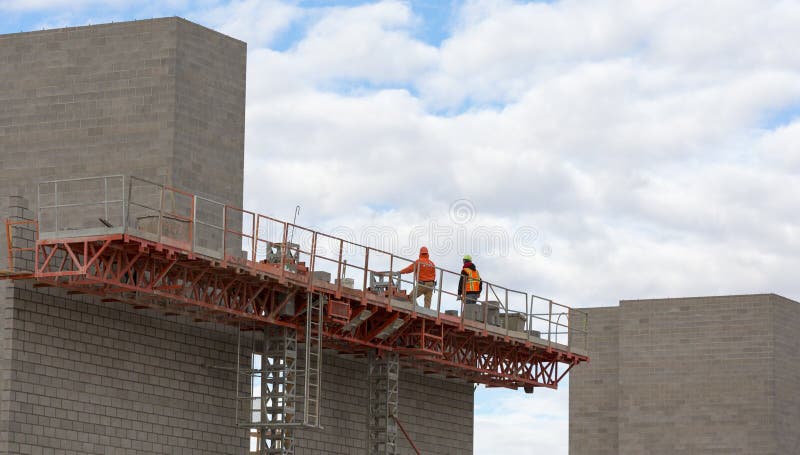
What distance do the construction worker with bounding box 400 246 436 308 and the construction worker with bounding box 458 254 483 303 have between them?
5.42 ft

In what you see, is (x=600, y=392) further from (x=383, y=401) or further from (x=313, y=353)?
(x=313, y=353)

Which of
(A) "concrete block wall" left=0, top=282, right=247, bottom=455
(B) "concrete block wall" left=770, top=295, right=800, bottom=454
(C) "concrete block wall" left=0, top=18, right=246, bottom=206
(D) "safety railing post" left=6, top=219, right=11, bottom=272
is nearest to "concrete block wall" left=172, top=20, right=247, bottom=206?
(C) "concrete block wall" left=0, top=18, right=246, bottom=206

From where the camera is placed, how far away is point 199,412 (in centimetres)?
3841

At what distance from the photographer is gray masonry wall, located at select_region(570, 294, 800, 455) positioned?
61.7 metres

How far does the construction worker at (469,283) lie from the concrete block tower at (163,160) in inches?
141

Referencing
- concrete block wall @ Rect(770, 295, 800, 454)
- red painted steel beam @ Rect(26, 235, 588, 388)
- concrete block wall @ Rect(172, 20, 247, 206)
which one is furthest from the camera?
concrete block wall @ Rect(770, 295, 800, 454)

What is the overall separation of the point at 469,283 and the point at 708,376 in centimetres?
2212

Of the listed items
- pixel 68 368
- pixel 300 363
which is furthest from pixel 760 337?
pixel 68 368

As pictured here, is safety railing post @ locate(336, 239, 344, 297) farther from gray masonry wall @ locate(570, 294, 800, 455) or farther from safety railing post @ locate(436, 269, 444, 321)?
gray masonry wall @ locate(570, 294, 800, 455)

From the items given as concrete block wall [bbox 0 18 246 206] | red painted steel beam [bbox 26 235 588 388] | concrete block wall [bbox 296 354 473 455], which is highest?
concrete block wall [bbox 0 18 246 206]

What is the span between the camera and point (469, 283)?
44156mm

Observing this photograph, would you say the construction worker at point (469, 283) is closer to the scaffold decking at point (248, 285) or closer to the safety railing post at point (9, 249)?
the scaffold decking at point (248, 285)

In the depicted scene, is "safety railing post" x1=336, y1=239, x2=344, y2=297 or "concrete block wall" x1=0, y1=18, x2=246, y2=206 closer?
"safety railing post" x1=336, y1=239, x2=344, y2=297

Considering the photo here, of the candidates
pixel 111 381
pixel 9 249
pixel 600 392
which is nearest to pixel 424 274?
pixel 111 381
